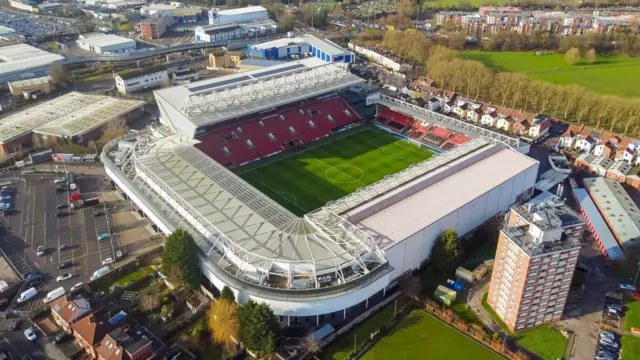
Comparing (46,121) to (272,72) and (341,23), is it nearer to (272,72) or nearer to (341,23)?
(272,72)

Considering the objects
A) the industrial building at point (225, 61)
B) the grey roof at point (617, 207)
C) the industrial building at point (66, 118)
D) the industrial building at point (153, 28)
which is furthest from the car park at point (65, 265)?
the industrial building at point (153, 28)

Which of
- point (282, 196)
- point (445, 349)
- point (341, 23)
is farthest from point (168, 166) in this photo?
point (341, 23)

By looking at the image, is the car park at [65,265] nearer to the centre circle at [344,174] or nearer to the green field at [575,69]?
the centre circle at [344,174]

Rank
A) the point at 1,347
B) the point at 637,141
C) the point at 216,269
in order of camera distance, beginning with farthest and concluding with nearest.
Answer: the point at 637,141, the point at 216,269, the point at 1,347

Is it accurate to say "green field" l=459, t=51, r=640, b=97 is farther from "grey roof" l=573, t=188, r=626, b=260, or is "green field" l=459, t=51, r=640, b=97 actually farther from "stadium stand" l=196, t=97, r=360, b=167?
"stadium stand" l=196, t=97, r=360, b=167

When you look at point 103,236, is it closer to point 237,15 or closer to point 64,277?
point 64,277

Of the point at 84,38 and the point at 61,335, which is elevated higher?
the point at 84,38
